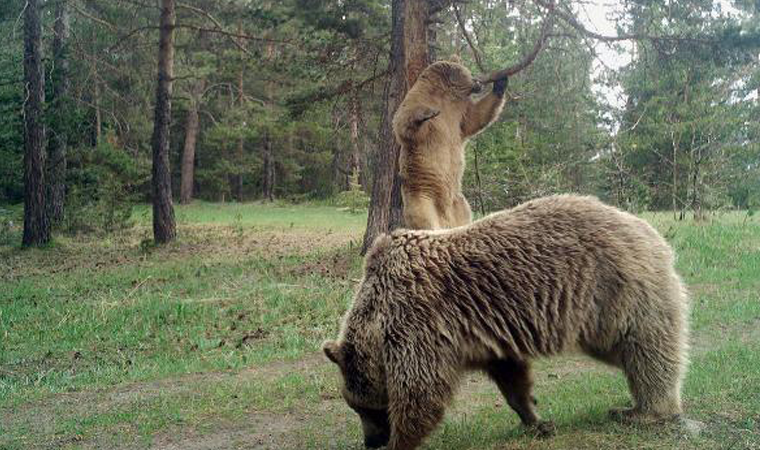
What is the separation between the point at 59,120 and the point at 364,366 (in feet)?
59.2

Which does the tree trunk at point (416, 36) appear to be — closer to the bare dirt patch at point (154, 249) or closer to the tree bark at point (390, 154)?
the tree bark at point (390, 154)

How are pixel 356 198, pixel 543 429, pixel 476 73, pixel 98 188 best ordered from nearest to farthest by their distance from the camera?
pixel 543 429 → pixel 476 73 → pixel 98 188 → pixel 356 198

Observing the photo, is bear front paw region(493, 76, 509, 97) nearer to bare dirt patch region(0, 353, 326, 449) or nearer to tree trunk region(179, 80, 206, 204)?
bare dirt patch region(0, 353, 326, 449)

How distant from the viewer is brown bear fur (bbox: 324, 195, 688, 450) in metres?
4.93

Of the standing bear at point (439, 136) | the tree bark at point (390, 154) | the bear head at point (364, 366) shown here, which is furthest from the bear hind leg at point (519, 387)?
the tree bark at point (390, 154)

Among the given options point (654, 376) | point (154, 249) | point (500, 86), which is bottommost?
point (154, 249)

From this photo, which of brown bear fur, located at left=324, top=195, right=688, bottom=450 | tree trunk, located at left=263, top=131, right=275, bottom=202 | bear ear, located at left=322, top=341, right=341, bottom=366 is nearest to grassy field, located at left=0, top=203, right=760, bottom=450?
brown bear fur, located at left=324, top=195, right=688, bottom=450

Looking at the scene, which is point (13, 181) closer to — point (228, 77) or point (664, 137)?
point (228, 77)

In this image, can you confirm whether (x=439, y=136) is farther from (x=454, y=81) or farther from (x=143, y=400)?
(x=143, y=400)

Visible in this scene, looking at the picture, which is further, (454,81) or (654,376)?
(454,81)

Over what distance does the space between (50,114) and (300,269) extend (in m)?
9.85

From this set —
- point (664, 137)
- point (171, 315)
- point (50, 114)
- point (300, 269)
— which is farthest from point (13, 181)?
point (664, 137)

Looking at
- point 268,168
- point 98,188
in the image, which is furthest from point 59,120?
point 268,168

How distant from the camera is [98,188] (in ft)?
79.4
